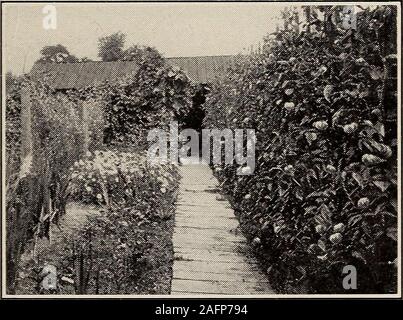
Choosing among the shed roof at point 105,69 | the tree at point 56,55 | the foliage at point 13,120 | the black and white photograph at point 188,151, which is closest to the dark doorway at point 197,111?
the black and white photograph at point 188,151

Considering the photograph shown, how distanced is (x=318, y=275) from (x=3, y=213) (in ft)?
7.22

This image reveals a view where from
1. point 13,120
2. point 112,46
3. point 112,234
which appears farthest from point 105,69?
point 112,234

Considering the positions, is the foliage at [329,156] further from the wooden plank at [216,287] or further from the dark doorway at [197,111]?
the dark doorway at [197,111]

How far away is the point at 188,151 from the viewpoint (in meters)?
3.25

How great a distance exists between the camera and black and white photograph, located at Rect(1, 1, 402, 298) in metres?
2.83

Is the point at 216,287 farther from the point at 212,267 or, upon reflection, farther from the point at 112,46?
the point at 112,46

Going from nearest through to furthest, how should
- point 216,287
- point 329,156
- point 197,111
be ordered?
point 329,156 → point 216,287 → point 197,111

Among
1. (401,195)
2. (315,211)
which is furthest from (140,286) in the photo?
(401,195)

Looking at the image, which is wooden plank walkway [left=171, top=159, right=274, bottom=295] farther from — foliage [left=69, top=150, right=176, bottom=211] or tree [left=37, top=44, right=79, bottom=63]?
tree [left=37, top=44, right=79, bottom=63]

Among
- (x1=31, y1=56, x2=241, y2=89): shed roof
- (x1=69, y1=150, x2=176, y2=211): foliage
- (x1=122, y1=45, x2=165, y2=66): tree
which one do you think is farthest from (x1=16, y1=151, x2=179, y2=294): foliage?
(x1=122, y1=45, x2=165, y2=66): tree

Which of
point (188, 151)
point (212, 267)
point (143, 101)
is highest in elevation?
point (143, 101)

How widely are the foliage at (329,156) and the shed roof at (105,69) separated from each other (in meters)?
0.38

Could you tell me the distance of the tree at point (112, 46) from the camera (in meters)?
3.17

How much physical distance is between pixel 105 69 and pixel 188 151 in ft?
2.75
